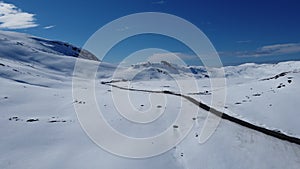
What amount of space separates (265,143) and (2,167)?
14.6m

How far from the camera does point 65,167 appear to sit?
1444 centimetres

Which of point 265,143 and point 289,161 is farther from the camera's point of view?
point 265,143

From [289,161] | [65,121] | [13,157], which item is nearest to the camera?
[13,157]

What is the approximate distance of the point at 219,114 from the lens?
89.4 ft

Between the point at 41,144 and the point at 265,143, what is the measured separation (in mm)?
13400

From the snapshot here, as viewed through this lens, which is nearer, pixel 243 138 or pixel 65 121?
pixel 243 138

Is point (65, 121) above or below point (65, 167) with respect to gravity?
above

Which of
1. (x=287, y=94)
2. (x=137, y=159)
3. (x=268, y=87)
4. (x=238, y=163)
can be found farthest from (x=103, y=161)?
(x=268, y=87)

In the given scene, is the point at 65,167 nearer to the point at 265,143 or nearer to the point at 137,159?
the point at 137,159

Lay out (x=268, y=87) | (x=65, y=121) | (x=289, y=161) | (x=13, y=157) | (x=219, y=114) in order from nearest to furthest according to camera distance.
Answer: (x=13, y=157) → (x=289, y=161) → (x=65, y=121) → (x=219, y=114) → (x=268, y=87)

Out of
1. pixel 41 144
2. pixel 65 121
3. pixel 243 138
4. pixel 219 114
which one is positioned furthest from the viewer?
pixel 219 114

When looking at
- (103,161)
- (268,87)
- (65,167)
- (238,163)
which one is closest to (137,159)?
(103,161)

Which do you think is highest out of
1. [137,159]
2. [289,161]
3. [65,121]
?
[65,121]

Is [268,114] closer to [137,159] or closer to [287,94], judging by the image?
[287,94]
